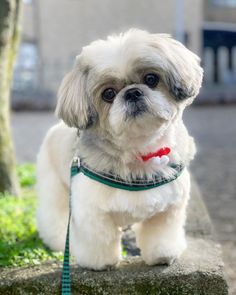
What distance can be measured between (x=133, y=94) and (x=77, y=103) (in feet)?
1.02

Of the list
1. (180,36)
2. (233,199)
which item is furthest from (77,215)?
(180,36)

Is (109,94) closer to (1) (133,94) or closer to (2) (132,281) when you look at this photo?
(1) (133,94)

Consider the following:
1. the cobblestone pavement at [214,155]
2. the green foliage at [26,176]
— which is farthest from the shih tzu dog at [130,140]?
the green foliage at [26,176]

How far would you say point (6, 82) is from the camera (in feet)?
16.6

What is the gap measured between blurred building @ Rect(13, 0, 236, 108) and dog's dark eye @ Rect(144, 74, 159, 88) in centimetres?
2375

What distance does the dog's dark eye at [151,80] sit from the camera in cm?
276

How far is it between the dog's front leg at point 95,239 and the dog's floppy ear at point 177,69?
76 centimetres

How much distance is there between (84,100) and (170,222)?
88 cm

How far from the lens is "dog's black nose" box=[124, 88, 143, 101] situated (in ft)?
8.66

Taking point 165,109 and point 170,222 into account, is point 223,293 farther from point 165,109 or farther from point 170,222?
point 165,109

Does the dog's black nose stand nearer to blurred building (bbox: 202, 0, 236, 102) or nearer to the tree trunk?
the tree trunk

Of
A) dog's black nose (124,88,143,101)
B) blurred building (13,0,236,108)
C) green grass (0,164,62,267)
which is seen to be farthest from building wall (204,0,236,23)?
dog's black nose (124,88,143,101)

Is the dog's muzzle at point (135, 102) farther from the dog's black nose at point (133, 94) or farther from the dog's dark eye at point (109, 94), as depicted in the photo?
the dog's dark eye at point (109, 94)

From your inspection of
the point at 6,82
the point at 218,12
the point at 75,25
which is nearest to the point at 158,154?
the point at 6,82
